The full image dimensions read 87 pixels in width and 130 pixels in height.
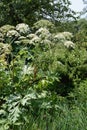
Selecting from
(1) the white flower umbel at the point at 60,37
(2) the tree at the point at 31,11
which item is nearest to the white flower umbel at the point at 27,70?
(1) the white flower umbel at the point at 60,37

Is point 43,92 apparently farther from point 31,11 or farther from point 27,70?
point 31,11

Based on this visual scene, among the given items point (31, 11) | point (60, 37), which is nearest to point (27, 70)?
point (60, 37)

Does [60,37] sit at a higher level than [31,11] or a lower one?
lower

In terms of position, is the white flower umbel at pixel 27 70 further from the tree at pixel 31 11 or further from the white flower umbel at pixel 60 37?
the tree at pixel 31 11

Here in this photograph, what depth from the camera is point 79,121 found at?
4203 millimetres

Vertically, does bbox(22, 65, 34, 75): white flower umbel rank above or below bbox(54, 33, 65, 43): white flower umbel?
below

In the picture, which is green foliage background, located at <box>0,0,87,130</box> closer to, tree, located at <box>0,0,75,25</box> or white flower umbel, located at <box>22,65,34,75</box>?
white flower umbel, located at <box>22,65,34,75</box>

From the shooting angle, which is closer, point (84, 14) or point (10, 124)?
point (10, 124)

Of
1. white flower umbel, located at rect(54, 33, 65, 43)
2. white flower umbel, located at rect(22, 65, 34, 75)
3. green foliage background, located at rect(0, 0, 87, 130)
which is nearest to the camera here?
green foliage background, located at rect(0, 0, 87, 130)

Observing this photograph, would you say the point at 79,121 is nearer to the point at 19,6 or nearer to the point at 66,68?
the point at 66,68

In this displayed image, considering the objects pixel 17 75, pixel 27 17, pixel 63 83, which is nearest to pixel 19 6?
pixel 27 17

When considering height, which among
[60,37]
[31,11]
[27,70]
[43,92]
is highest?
[31,11]

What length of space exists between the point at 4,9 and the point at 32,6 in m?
1.47

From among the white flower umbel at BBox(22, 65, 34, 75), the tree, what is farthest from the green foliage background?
the tree
